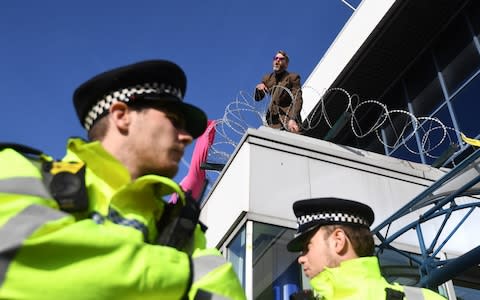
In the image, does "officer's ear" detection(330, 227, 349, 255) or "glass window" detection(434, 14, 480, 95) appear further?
"glass window" detection(434, 14, 480, 95)

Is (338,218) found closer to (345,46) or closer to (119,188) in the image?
(119,188)

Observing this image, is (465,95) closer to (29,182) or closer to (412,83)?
(412,83)

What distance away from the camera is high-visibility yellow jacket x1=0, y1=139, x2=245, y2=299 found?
123cm

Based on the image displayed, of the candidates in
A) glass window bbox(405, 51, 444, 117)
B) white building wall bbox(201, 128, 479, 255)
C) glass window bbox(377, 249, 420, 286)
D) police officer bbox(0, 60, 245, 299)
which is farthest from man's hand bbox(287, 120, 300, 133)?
glass window bbox(405, 51, 444, 117)

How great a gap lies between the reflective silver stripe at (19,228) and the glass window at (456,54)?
1033 centimetres

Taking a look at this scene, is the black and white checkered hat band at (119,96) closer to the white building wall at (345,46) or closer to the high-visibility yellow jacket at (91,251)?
the high-visibility yellow jacket at (91,251)

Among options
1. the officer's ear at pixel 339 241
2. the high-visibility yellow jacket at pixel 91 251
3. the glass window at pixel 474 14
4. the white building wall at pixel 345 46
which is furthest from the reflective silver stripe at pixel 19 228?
the glass window at pixel 474 14

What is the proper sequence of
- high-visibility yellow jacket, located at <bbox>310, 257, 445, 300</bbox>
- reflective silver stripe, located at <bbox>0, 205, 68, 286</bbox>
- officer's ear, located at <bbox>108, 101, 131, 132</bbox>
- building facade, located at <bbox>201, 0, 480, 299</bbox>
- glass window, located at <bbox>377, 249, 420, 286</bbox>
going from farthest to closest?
glass window, located at <bbox>377, 249, 420, 286</bbox>, building facade, located at <bbox>201, 0, 480, 299</bbox>, high-visibility yellow jacket, located at <bbox>310, 257, 445, 300</bbox>, officer's ear, located at <bbox>108, 101, 131, 132</bbox>, reflective silver stripe, located at <bbox>0, 205, 68, 286</bbox>

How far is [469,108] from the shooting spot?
10047mm

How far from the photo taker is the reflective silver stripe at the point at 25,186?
1331 millimetres

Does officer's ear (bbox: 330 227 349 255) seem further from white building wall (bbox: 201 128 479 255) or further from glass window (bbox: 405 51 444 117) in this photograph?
glass window (bbox: 405 51 444 117)

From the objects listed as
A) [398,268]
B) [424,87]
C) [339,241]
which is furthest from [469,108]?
[339,241]

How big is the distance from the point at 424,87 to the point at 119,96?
1091cm

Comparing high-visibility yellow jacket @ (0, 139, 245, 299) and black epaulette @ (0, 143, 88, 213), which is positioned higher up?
black epaulette @ (0, 143, 88, 213)
